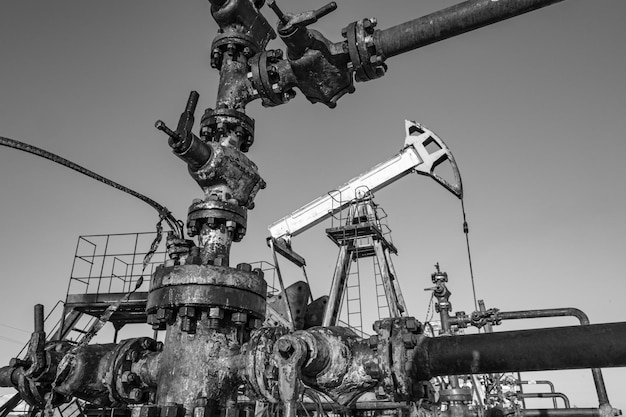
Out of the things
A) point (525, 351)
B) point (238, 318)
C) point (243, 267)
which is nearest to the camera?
point (525, 351)

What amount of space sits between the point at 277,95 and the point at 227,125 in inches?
14.5

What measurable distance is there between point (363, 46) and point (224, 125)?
0.94m

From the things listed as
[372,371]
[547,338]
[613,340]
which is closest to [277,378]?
[372,371]

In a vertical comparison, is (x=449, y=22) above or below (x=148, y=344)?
above

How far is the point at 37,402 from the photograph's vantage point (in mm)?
2131

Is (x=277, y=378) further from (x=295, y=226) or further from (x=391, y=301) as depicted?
(x=295, y=226)

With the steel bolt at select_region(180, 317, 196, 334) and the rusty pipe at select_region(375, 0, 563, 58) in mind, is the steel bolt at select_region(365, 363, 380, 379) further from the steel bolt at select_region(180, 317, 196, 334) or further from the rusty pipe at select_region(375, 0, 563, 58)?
the rusty pipe at select_region(375, 0, 563, 58)

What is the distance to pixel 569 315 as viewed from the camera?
7492 mm

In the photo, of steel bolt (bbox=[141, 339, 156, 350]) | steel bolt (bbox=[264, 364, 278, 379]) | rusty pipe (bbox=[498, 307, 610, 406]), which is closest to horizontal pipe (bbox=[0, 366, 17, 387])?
steel bolt (bbox=[141, 339, 156, 350])

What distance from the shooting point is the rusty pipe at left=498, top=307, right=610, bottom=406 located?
641 cm

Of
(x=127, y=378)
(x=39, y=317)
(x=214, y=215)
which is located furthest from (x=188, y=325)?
(x=39, y=317)

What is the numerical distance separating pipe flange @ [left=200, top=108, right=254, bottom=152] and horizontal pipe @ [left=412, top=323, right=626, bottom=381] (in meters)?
1.61

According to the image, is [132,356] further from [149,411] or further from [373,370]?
[373,370]

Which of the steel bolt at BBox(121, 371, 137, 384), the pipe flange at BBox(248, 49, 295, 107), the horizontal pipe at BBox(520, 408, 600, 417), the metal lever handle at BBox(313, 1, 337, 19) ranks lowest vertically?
the horizontal pipe at BBox(520, 408, 600, 417)
